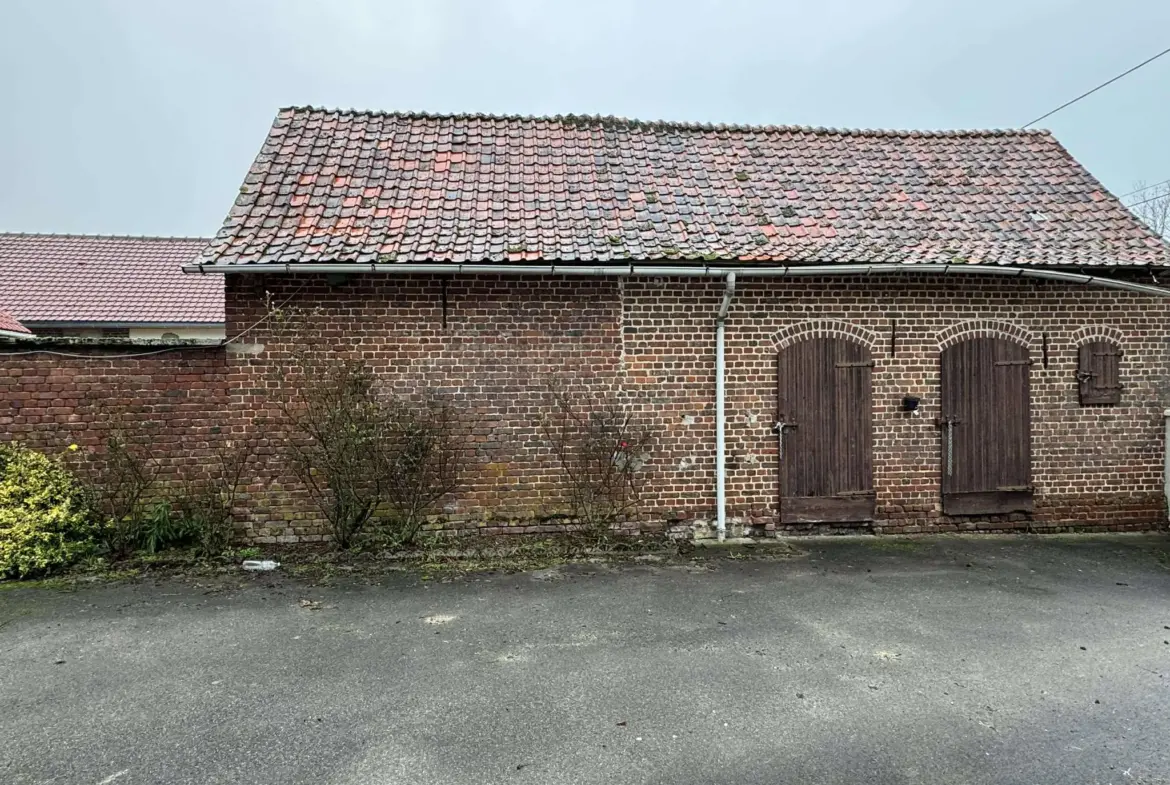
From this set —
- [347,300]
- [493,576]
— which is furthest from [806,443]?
[347,300]

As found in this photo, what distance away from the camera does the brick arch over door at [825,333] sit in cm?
682

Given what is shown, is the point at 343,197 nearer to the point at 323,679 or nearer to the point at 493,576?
the point at 493,576

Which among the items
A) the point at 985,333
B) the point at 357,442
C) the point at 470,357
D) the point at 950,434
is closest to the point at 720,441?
the point at 950,434

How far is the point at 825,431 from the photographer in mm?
6871

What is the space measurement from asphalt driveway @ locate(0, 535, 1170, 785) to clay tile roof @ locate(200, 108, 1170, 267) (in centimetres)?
315

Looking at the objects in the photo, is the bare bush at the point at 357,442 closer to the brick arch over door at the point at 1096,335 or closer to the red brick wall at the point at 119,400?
the red brick wall at the point at 119,400

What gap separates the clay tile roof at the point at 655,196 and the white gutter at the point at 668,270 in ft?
0.36

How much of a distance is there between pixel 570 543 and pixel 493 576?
1.08 meters

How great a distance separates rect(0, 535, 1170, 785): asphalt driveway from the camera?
2.94m

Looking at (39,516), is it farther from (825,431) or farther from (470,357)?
(825,431)

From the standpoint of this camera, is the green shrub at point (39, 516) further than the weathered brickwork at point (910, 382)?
No

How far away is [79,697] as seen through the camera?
3.52 metres

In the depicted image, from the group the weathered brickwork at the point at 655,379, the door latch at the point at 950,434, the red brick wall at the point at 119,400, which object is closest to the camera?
the red brick wall at the point at 119,400

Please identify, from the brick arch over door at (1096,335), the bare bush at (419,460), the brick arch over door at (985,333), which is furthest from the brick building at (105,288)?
the brick arch over door at (1096,335)
